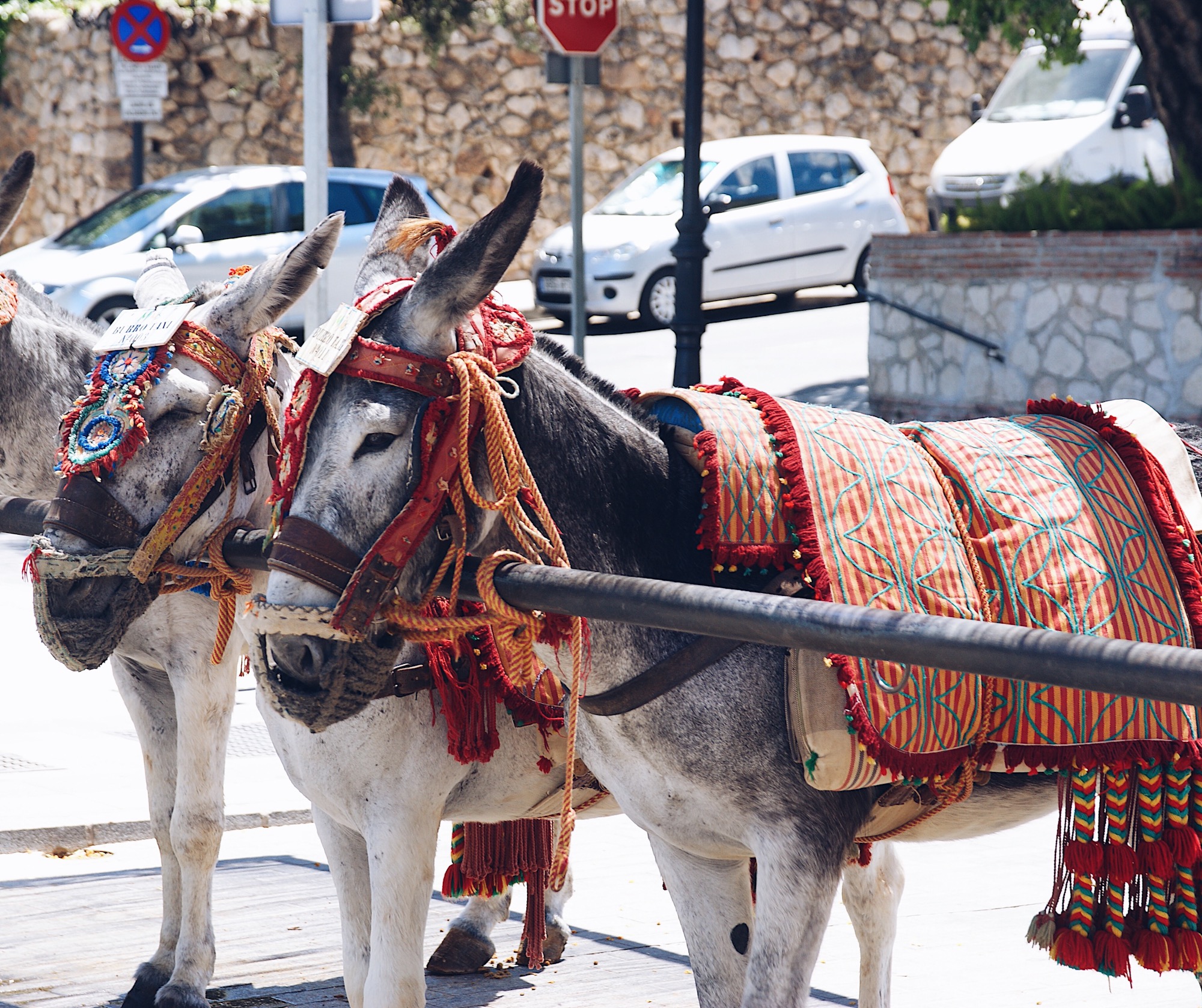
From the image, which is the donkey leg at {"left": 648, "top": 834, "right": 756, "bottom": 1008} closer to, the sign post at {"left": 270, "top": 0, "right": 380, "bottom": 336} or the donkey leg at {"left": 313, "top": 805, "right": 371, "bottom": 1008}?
the donkey leg at {"left": 313, "top": 805, "right": 371, "bottom": 1008}

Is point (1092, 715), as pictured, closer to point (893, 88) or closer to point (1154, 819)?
point (1154, 819)

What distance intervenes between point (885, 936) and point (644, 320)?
15795 mm

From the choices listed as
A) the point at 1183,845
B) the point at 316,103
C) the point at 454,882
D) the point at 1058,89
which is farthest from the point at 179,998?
the point at 1058,89

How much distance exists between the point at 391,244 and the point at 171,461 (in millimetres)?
1063

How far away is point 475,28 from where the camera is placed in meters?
23.5

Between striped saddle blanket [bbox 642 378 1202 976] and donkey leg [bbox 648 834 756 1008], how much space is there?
415 millimetres

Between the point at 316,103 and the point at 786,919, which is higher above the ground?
the point at 316,103

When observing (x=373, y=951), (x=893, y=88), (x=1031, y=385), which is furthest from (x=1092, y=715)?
(x=893, y=88)

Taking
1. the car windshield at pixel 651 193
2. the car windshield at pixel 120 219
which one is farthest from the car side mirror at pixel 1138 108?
the car windshield at pixel 120 219

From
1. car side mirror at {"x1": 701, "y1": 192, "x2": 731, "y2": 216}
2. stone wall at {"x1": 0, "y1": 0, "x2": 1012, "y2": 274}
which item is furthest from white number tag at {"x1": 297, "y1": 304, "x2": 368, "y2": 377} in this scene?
stone wall at {"x1": 0, "y1": 0, "x2": 1012, "y2": 274}

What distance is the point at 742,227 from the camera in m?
19.3

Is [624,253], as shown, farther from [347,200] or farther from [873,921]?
[873,921]

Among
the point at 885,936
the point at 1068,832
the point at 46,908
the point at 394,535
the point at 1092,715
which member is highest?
the point at 394,535

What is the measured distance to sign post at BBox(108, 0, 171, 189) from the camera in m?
16.5
